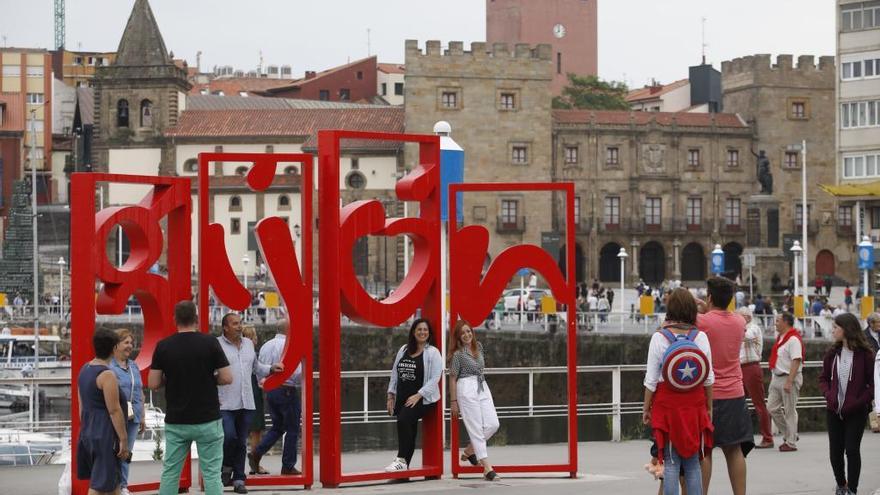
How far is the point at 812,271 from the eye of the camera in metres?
74.4

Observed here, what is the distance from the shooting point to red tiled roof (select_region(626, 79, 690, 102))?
97.2m

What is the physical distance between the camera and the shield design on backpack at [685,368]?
34.0 ft

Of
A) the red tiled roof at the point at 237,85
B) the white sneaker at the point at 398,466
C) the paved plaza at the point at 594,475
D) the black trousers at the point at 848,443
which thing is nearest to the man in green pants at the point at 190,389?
the paved plaza at the point at 594,475

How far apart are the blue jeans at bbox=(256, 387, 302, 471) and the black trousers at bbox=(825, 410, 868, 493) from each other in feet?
13.8

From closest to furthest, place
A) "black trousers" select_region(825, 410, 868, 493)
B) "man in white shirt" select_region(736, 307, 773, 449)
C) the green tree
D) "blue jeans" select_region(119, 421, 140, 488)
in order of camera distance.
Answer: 1. "blue jeans" select_region(119, 421, 140, 488)
2. "black trousers" select_region(825, 410, 868, 493)
3. "man in white shirt" select_region(736, 307, 773, 449)
4. the green tree

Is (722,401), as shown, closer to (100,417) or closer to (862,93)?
(100,417)

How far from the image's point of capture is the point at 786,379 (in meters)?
15.9

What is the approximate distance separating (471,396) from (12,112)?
80422 millimetres

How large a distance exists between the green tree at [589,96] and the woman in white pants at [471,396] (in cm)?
8118

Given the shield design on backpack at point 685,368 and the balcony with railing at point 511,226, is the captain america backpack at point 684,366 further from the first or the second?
the balcony with railing at point 511,226

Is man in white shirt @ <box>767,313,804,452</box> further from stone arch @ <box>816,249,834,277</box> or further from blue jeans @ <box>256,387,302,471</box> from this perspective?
stone arch @ <box>816,249,834,277</box>

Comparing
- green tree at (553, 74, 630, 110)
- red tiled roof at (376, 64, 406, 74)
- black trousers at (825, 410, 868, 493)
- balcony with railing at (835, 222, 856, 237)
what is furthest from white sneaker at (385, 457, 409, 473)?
red tiled roof at (376, 64, 406, 74)

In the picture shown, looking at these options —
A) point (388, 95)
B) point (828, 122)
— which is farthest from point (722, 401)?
point (388, 95)

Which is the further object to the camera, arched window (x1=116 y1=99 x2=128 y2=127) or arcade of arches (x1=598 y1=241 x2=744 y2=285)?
arched window (x1=116 y1=99 x2=128 y2=127)
